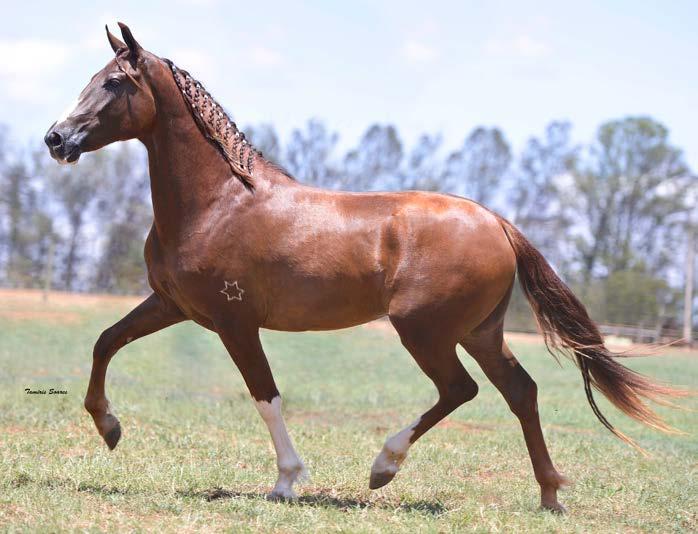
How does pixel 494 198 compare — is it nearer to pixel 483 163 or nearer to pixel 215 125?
pixel 483 163

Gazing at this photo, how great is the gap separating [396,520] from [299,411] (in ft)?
19.6

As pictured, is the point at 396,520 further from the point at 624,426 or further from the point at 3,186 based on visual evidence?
the point at 3,186

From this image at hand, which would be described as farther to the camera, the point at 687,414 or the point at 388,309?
the point at 687,414

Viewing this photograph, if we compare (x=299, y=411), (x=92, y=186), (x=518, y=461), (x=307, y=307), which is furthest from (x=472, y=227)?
(x=92, y=186)

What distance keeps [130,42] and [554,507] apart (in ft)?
13.4

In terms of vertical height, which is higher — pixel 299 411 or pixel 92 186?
pixel 92 186

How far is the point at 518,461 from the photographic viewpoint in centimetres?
751

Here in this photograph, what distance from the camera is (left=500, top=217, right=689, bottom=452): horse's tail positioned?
5719mm

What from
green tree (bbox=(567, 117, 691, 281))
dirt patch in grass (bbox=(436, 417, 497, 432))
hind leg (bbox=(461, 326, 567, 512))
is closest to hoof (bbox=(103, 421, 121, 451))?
hind leg (bbox=(461, 326, 567, 512))

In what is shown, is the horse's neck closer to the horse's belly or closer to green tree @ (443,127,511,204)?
the horse's belly

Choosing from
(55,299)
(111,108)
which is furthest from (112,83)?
(55,299)

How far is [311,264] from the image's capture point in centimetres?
551

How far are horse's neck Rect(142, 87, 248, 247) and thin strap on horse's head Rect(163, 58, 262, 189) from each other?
0.04 metres

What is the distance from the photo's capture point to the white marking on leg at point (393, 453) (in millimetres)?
5406
